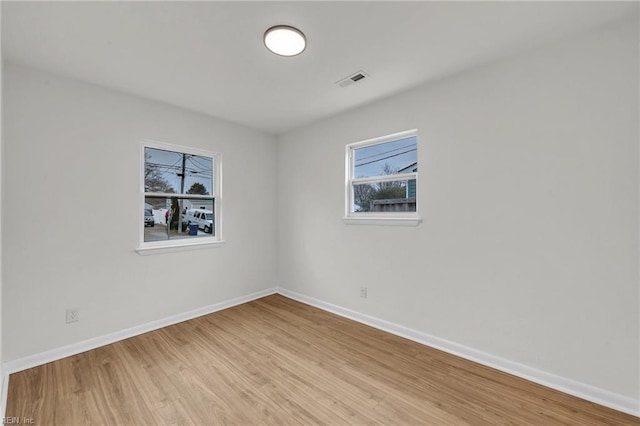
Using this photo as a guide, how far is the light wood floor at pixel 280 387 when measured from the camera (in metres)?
1.73

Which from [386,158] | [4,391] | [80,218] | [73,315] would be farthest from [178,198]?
[386,158]

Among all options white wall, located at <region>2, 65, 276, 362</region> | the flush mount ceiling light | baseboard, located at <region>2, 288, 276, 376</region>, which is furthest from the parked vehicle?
the flush mount ceiling light

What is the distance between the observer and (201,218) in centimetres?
354

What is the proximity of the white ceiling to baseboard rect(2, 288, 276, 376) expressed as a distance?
246 centimetres

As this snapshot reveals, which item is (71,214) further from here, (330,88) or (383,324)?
(383,324)

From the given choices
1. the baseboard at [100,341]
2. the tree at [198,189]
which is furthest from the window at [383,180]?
the baseboard at [100,341]

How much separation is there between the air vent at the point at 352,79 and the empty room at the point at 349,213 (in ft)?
0.15

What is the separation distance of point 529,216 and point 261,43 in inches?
95.6

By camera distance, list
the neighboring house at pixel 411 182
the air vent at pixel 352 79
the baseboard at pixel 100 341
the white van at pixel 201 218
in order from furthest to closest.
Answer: the white van at pixel 201 218
the neighboring house at pixel 411 182
the air vent at pixel 352 79
the baseboard at pixel 100 341

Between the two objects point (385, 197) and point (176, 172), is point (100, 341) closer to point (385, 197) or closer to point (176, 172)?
point (176, 172)

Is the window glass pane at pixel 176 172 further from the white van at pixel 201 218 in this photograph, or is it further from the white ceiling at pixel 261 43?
the white ceiling at pixel 261 43

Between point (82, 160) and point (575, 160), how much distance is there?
4.09m

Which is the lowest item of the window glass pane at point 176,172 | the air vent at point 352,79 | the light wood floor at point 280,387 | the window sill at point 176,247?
the light wood floor at point 280,387

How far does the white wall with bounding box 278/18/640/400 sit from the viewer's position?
1.80 metres
